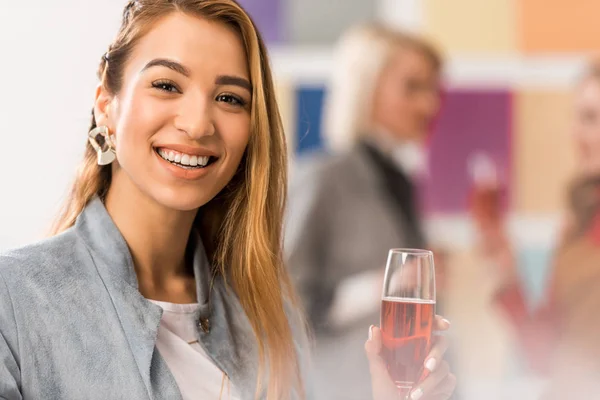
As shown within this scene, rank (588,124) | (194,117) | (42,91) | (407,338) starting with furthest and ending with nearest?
(42,91) → (588,124) → (194,117) → (407,338)

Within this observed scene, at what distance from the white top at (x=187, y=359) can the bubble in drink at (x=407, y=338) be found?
0.36 meters

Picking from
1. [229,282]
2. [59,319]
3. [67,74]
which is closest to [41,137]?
[67,74]

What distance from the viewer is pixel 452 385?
1538 mm

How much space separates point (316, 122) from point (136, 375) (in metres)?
3.07

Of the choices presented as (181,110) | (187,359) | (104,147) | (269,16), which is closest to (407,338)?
(187,359)

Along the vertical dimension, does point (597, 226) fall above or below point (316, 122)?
below

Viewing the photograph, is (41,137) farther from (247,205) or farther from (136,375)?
(136,375)

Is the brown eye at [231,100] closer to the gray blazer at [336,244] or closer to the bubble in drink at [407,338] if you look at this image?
the bubble in drink at [407,338]

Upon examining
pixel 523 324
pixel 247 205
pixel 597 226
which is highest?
pixel 247 205

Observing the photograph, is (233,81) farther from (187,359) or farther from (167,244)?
(187,359)

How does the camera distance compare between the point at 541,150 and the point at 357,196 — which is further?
the point at 541,150

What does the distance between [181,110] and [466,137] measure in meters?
3.08

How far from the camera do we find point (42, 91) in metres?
4.30

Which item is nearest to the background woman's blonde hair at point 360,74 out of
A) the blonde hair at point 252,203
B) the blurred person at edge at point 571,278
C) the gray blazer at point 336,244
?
the gray blazer at point 336,244
